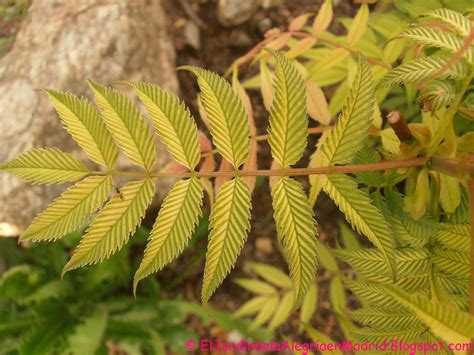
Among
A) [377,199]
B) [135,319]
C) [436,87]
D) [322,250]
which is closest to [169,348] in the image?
[135,319]

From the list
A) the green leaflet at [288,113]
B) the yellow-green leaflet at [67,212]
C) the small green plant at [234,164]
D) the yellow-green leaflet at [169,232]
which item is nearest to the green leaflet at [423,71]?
the small green plant at [234,164]

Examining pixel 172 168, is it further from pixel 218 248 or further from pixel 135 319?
pixel 135 319

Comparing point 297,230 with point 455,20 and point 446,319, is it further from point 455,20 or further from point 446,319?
point 455,20

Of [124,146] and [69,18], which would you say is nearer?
[124,146]

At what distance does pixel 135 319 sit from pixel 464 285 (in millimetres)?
1645

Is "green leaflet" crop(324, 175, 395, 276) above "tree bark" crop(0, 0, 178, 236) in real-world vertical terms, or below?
above

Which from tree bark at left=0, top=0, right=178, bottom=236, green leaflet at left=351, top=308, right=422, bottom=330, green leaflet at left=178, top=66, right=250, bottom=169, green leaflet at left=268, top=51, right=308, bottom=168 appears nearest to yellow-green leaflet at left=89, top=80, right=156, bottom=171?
green leaflet at left=178, top=66, right=250, bottom=169

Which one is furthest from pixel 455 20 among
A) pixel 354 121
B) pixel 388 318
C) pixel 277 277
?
pixel 277 277

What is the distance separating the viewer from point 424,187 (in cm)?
96

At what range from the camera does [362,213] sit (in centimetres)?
87

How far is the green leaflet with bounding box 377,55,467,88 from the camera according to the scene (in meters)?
0.92

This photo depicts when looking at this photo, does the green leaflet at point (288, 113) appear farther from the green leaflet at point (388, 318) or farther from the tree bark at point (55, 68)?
the tree bark at point (55, 68)

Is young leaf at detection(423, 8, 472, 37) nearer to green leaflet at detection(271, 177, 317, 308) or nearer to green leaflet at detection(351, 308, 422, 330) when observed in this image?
green leaflet at detection(271, 177, 317, 308)

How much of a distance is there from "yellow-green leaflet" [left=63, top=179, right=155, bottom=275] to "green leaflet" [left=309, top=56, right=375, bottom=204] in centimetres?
36
